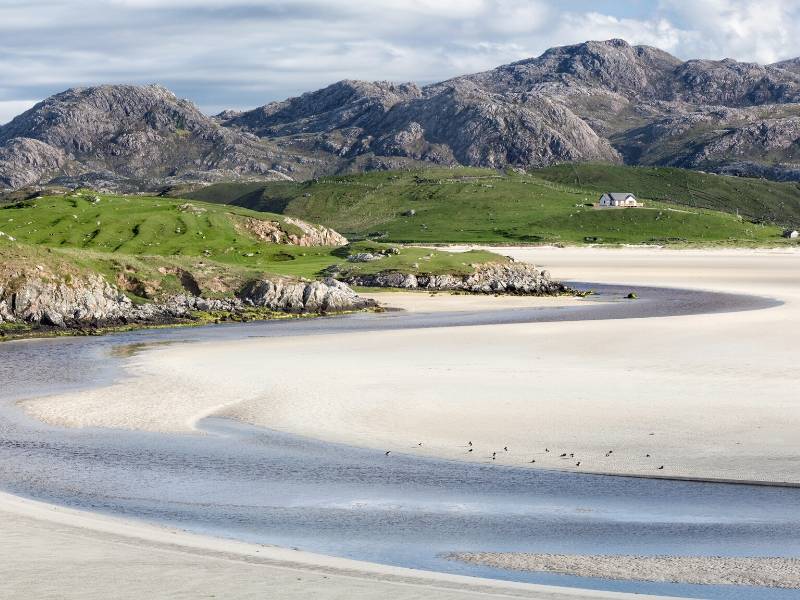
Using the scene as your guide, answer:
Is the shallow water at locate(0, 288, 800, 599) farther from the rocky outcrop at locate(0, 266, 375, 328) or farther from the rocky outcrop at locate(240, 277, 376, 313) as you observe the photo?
the rocky outcrop at locate(240, 277, 376, 313)

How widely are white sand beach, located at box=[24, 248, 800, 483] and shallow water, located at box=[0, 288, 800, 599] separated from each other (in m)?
1.67

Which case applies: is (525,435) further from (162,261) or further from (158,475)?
(162,261)

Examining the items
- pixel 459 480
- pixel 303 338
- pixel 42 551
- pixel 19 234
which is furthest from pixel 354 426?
pixel 19 234

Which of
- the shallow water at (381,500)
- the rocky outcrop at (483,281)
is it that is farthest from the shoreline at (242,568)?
the rocky outcrop at (483,281)

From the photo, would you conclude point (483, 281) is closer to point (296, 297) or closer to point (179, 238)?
point (296, 297)

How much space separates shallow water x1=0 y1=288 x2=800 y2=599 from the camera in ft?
73.6

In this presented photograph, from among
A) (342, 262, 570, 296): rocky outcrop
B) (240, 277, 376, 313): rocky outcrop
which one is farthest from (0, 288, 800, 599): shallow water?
(342, 262, 570, 296): rocky outcrop

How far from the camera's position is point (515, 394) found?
41312 millimetres

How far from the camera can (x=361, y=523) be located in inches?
966

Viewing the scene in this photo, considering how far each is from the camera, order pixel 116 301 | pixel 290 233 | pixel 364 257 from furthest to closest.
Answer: pixel 290 233 < pixel 364 257 < pixel 116 301

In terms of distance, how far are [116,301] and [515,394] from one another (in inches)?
1793

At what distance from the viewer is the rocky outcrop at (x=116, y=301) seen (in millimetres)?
71562

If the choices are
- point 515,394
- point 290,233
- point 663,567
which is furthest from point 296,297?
point 663,567

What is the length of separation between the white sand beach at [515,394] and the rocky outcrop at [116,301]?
50.3ft
